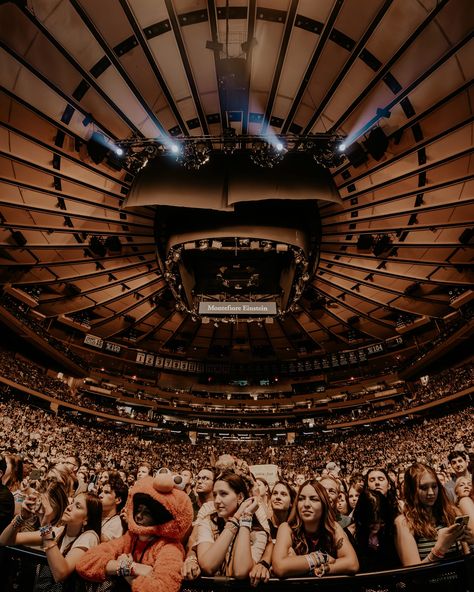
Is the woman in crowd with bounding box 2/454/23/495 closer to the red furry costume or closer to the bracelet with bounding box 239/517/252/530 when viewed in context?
the red furry costume

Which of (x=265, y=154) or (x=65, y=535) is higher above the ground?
(x=265, y=154)

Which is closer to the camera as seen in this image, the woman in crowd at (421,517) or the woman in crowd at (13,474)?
the woman in crowd at (421,517)

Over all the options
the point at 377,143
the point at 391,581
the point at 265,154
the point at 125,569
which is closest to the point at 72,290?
the point at 265,154

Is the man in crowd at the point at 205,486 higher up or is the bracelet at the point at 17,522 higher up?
the man in crowd at the point at 205,486

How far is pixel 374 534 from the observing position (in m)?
3.04

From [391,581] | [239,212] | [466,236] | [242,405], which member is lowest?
[391,581]

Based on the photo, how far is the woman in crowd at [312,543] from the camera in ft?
7.95

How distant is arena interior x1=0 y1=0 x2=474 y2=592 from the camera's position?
8.20 metres

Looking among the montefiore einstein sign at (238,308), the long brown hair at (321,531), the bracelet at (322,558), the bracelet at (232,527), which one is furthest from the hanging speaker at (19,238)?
the bracelet at (322,558)

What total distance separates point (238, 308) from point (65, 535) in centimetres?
1194

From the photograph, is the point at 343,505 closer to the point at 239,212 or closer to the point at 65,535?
the point at 65,535

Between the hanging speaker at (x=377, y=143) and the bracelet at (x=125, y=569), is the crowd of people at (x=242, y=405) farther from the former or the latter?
the bracelet at (x=125, y=569)

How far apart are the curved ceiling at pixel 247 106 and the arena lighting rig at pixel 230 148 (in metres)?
0.60

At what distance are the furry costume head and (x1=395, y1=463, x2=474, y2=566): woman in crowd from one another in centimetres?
181
